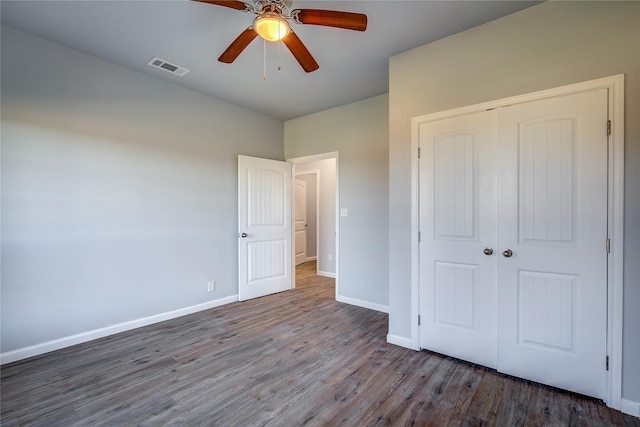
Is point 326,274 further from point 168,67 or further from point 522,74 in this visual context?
point 522,74

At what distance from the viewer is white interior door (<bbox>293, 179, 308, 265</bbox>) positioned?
22.9 feet

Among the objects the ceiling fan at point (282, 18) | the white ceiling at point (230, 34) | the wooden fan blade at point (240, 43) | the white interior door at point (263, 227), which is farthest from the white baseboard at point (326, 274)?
the ceiling fan at point (282, 18)

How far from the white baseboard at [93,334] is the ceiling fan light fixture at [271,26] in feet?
10.1

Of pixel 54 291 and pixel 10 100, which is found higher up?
pixel 10 100

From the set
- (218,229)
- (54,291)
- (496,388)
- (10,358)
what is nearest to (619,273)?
(496,388)

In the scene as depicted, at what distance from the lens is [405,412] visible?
1803 mm

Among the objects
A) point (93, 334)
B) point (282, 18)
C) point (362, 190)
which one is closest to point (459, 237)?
point (362, 190)

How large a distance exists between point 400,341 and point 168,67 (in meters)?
3.61

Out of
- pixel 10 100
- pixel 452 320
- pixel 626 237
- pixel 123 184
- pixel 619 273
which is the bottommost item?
pixel 452 320

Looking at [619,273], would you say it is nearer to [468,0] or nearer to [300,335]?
[468,0]

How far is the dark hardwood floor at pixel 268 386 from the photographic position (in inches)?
69.2

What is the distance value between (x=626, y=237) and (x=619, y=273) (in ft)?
0.75

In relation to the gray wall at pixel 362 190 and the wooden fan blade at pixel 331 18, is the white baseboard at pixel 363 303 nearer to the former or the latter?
the gray wall at pixel 362 190

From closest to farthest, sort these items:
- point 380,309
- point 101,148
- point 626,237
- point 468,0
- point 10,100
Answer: point 626,237 < point 468,0 < point 10,100 < point 101,148 < point 380,309
